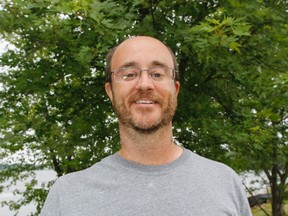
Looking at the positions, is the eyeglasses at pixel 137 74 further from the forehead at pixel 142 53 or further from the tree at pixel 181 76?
the tree at pixel 181 76

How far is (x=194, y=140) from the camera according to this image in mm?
6184

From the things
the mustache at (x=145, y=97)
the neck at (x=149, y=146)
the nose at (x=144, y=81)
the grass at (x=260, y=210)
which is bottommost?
the grass at (x=260, y=210)

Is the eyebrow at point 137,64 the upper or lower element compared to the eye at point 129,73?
upper

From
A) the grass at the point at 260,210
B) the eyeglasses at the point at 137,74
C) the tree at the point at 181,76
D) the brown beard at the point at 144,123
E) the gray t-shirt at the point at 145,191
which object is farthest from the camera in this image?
the grass at the point at 260,210

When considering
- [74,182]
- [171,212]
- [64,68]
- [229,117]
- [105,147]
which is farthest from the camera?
[105,147]

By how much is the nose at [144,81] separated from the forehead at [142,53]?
5 cm

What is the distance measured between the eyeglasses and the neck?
0.25 metres

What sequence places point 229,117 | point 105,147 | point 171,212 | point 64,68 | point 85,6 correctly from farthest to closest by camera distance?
point 105,147
point 229,117
point 64,68
point 85,6
point 171,212

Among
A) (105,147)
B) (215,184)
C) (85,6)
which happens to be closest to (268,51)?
(105,147)

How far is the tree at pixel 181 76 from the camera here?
198 inches

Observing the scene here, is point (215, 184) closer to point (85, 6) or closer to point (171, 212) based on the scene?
point (171, 212)

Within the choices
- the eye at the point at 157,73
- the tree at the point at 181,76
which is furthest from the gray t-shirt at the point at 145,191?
the tree at the point at 181,76

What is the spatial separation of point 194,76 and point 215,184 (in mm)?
4839

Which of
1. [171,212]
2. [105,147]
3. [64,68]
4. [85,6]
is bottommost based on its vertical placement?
[105,147]
